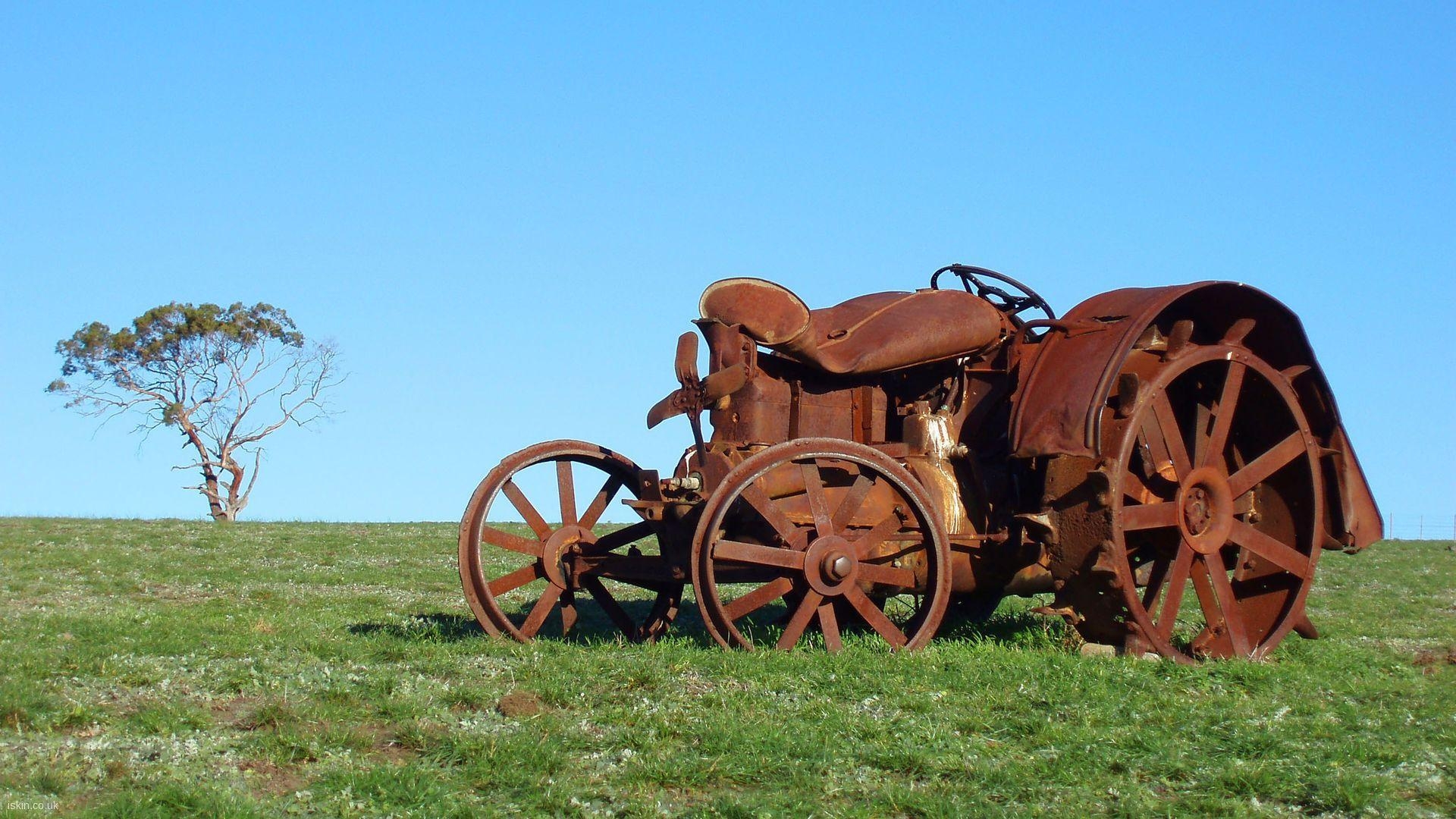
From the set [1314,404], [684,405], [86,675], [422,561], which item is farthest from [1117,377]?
[422,561]

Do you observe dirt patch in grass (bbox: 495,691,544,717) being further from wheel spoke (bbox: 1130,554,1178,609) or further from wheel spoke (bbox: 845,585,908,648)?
wheel spoke (bbox: 1130,554,1178,609)

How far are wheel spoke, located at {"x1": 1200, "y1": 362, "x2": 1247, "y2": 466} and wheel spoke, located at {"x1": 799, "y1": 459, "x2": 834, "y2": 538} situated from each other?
3.11 metres

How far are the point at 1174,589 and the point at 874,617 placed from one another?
2278 millimetres

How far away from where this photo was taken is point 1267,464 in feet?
33.9

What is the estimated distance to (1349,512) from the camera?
11.0m

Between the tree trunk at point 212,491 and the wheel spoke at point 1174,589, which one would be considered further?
the tree trunk at point 212,491

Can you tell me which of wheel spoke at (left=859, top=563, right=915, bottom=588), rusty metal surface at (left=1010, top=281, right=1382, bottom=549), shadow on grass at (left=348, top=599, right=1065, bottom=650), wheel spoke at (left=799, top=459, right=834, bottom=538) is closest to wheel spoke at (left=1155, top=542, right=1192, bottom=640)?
shadow on grass at (left=348, top=599, right=1065, bottom=650)

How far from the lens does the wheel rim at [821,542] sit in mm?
8688

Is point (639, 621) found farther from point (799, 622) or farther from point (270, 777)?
point (270, 777)

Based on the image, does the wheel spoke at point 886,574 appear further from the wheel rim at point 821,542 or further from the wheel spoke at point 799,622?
the wheel spoke at point 799,622

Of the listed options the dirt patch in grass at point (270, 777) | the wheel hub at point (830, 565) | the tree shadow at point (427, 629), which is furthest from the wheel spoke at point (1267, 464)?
the dirt patch in grass at point (270, 777)

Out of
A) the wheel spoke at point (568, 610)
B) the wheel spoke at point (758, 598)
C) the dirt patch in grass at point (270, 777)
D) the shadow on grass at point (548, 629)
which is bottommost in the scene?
the dirt patch in grass at point (270, 777)

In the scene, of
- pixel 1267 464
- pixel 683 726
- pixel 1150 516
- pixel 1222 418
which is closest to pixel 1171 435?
pixel 1222 418

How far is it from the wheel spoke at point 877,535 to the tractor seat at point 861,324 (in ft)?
3.81
